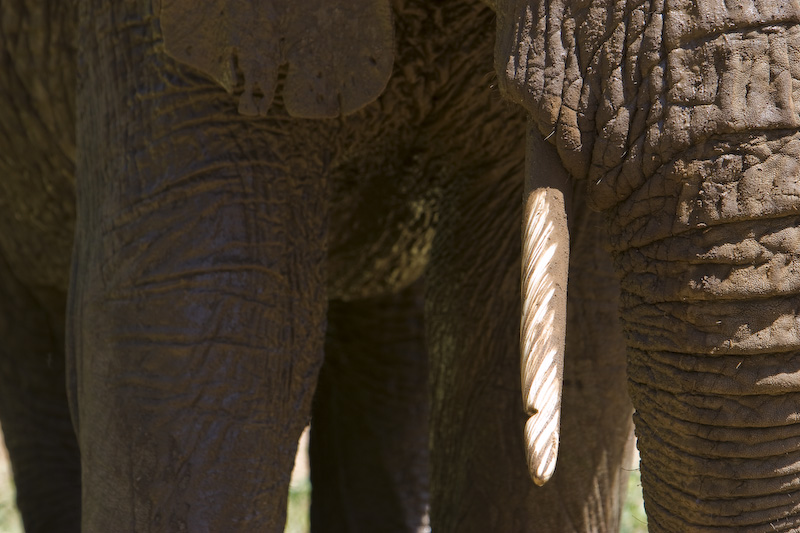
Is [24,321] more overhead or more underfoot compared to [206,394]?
more overhead

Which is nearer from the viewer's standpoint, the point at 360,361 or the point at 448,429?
the point at 448,429

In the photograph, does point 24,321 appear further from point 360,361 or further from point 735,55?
point 735,55

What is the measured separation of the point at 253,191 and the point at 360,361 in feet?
4.15

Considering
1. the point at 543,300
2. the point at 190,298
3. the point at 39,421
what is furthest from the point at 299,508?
the point at 543,300

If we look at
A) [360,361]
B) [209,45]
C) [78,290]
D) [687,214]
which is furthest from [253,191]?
[360,361]

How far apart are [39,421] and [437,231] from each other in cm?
121

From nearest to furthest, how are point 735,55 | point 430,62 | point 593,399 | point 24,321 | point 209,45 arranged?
point 735,55 → point 209,45 → point 430,62 → point 593,399 → point 24,321

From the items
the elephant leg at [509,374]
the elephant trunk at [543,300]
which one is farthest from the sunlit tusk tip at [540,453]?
the elephant leg at [509,374]

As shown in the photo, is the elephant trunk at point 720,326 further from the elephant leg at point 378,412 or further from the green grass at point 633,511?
the green grass at point 633,511

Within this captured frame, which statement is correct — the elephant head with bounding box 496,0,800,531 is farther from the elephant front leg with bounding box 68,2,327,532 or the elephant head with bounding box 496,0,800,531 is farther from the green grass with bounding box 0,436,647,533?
the green grass with bounding box 0,436,647,533

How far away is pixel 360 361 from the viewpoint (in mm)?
2861

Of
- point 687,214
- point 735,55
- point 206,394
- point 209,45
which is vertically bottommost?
point 206,394

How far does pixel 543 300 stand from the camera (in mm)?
1285

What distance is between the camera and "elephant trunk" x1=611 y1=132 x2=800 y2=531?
1.21 metres
